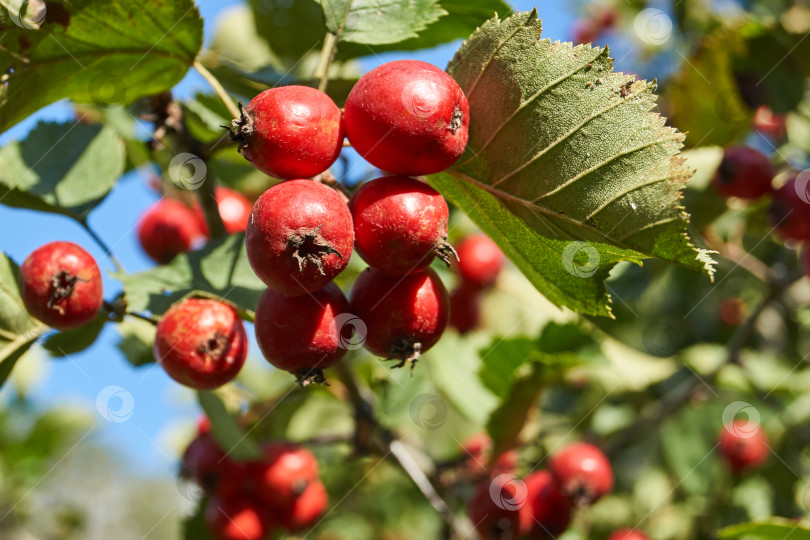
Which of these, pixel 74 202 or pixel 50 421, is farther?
pixel 50 421

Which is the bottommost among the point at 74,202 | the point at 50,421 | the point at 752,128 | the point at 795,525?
the point at 50,421

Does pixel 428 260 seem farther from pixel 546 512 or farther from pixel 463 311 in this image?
pixel 463 311

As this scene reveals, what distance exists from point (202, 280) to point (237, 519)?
1.08 meters

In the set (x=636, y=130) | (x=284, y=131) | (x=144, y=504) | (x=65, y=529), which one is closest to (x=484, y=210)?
(x=636, y=130)

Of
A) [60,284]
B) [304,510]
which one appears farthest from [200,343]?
[304,510]

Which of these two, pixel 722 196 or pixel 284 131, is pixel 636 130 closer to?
pixel 284 131

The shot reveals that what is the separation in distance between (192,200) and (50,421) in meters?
2.25

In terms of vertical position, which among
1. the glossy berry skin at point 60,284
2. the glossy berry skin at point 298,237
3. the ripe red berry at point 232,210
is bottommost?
the ripe red berry at point 232,210

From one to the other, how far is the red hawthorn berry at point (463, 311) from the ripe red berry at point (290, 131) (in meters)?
2.24

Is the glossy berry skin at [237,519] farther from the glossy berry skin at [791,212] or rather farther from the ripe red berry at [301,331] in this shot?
the glossy berry skin at [791,212]

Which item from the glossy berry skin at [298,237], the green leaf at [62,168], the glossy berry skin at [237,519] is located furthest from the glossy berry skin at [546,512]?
the green leaf at [62,168]

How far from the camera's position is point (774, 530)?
66.0 inches

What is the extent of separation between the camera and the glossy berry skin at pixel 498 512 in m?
2.27

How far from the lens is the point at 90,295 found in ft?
5.23
